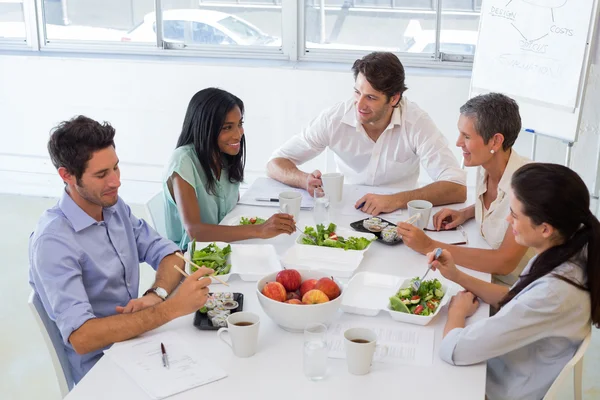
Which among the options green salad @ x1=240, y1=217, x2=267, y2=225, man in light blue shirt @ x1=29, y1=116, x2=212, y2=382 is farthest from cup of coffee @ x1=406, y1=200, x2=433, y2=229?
man in light blue shirt @ x1=29, y1=116, x2=212, y2=382

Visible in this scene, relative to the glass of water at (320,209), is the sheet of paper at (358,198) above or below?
below

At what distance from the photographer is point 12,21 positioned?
16.8 ft

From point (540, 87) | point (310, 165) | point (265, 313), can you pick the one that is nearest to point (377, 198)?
point (265, 313)

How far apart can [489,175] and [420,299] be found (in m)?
0.78

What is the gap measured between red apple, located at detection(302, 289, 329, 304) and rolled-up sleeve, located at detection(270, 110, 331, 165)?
4.92 feet

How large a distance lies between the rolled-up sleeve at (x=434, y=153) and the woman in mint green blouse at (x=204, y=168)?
31.3 inches

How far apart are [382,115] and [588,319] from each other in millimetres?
1550

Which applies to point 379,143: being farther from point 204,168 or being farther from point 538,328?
point 538,328

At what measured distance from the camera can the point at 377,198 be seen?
2.69 meters


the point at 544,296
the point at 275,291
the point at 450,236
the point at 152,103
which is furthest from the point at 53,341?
the point at 152,103

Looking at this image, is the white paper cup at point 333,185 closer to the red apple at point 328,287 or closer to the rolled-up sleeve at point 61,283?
the red apple at point 328,287

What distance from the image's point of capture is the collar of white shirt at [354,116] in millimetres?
3057

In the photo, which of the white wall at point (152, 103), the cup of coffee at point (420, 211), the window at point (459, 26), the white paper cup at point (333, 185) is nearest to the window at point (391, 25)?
the window at point (459, 26)

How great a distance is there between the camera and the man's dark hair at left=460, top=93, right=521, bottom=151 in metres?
2.38
